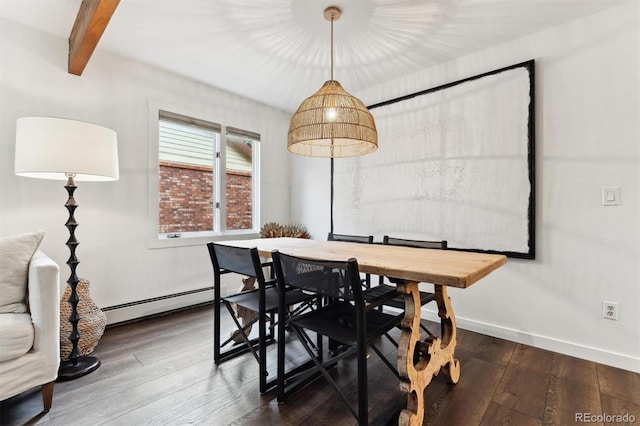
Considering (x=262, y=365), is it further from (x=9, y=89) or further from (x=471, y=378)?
(x=9, y=89)

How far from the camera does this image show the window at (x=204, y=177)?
305 centimetres

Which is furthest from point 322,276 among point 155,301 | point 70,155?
point 155,301

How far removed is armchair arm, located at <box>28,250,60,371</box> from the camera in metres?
1.53

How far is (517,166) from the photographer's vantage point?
2375 mm

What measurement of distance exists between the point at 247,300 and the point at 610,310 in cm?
248

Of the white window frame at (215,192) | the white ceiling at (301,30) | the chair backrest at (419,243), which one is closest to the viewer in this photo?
the white ceiling at (301,30)

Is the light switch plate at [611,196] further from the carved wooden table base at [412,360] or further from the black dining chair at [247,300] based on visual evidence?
the black dining chair at [247,300]

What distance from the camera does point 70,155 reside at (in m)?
1.79

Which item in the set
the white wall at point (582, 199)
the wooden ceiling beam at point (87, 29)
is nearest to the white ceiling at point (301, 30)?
the wooden ceiling beam at point (87, 29)

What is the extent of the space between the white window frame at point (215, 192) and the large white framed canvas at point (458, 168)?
1341 mm

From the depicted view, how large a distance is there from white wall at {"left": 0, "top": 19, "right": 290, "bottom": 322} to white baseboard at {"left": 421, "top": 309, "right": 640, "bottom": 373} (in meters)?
2.72

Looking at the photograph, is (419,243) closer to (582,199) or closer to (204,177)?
(582,199)

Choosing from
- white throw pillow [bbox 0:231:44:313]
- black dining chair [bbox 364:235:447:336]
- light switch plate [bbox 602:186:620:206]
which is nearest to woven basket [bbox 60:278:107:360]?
white throw pillow [bbox 0:231:44:313]

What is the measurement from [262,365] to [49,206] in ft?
6.86
